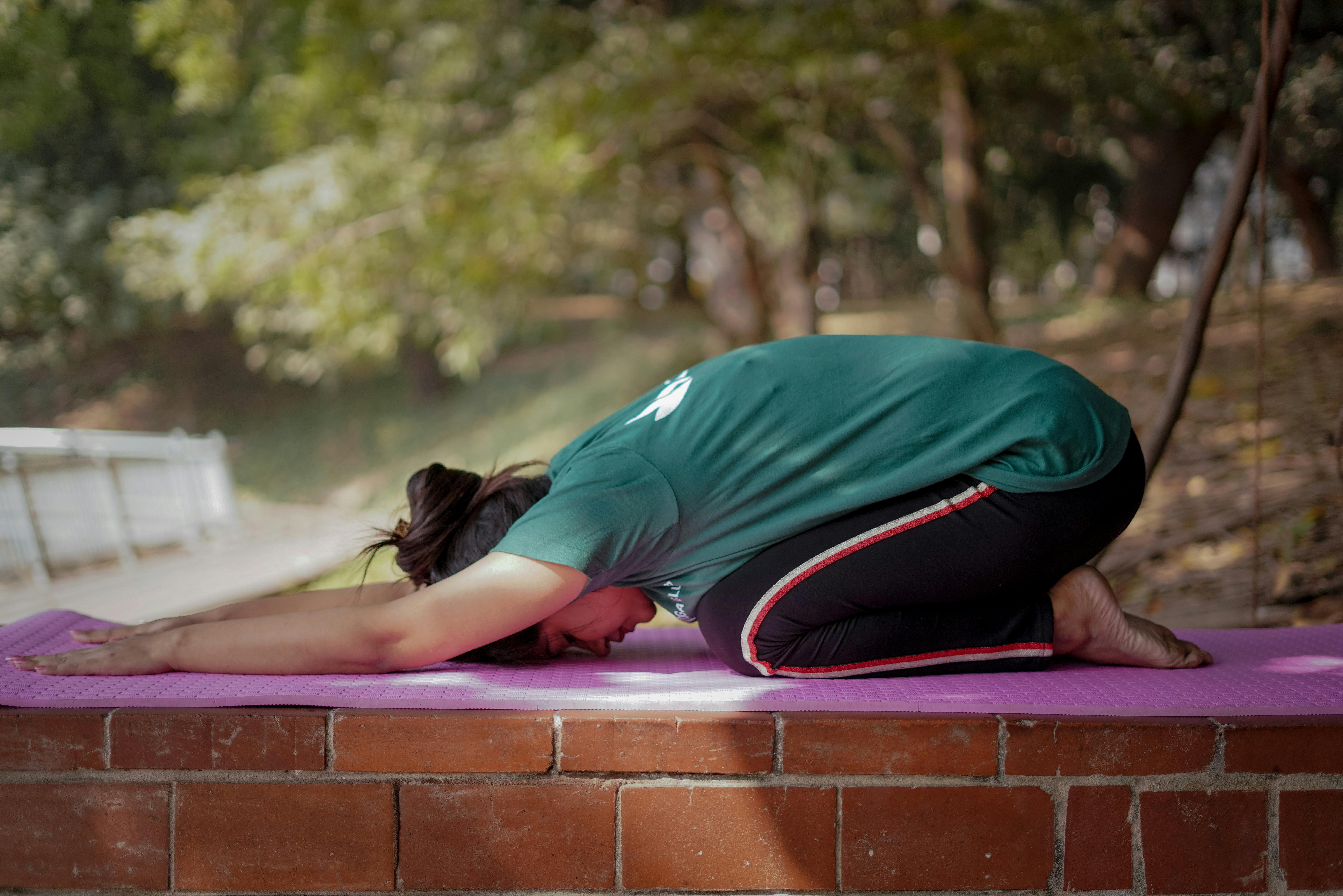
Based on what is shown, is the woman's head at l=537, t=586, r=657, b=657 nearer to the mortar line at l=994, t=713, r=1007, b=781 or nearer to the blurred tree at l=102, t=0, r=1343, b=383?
the mortar line at l=994, t=713, r=1007, b=781

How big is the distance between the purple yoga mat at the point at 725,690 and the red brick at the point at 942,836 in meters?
0.13

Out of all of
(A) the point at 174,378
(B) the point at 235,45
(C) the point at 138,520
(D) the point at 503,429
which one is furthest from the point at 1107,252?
(A) the point at 174,378

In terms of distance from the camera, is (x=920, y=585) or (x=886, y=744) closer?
(x=886, y=744)

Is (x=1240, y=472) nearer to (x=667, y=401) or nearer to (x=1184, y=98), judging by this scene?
(x=1184, y=98)

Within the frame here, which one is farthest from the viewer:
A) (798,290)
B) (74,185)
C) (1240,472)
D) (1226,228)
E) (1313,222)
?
(74,185)

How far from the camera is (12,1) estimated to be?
6789 millimetres

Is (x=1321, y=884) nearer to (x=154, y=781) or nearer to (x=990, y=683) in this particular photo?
(x=990, y=683)

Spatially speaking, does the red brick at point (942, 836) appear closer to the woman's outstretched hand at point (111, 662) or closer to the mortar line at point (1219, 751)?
the mortar line at point (1219, 751)

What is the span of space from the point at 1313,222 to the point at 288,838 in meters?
10.4

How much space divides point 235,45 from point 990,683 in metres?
7.91

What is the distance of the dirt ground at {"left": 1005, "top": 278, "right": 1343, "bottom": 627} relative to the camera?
10.5 feet

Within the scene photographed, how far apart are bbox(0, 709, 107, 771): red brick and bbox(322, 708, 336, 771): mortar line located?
333 millimetres

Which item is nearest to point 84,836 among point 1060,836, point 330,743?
point 330,743

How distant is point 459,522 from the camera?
1.66 metres
